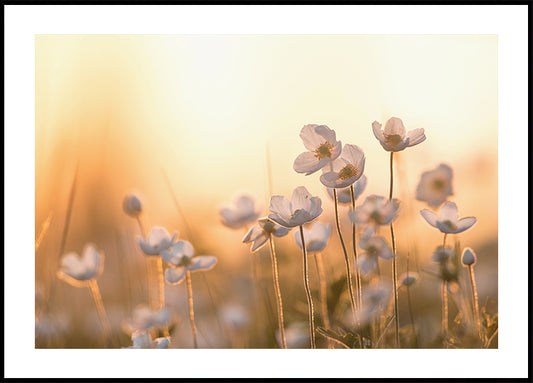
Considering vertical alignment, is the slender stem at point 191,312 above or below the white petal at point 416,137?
below

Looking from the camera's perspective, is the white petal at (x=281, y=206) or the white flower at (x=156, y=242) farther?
the white flower at (x=156, y=242)

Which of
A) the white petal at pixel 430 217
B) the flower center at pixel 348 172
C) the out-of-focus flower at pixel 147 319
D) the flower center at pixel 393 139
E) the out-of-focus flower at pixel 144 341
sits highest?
the flower center at pixel 393 139

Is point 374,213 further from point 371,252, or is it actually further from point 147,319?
point 147,319

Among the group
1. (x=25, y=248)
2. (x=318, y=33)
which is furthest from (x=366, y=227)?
(x=25, y=248)

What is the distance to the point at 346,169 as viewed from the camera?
3.84 ft

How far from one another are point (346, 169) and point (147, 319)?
1.90 feet

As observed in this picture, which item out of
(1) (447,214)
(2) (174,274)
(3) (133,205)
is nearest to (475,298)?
(1) (447,214)

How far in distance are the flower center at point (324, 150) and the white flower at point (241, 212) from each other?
0.22 m

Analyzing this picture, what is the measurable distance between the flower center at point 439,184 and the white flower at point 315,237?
10.5 inches

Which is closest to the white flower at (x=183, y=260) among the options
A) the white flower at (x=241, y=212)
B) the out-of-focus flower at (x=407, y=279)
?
the white flower at (x=241, y=212)

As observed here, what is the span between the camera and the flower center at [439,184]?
133 centimetres

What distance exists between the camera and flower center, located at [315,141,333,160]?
1190 millimetres

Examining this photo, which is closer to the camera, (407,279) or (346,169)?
(346,169)

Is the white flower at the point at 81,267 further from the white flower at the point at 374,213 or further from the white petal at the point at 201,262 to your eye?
the white flower at the point at 374,213
